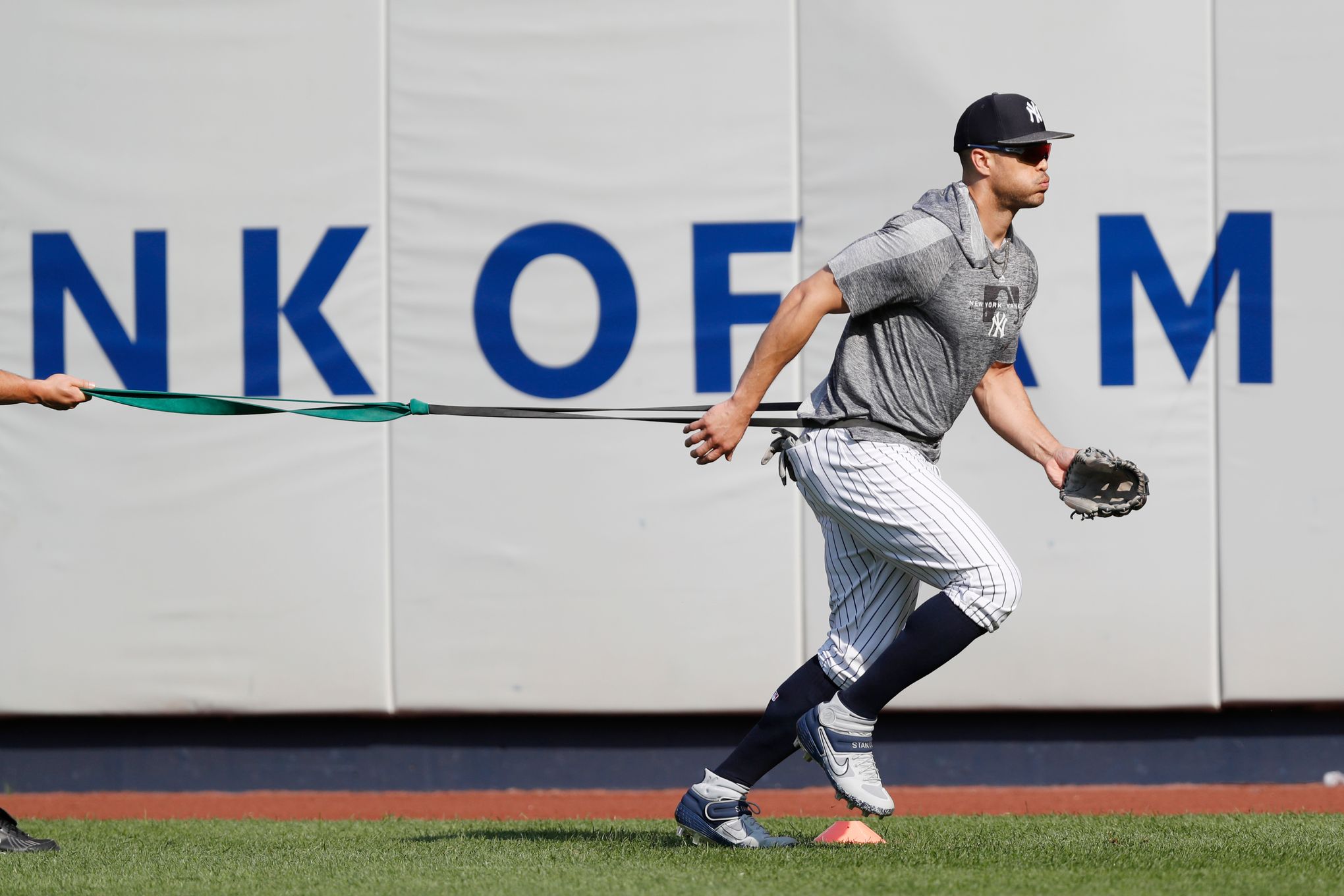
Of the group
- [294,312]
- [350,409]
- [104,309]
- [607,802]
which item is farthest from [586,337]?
[350,409]

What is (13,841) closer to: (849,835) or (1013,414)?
(849,835)

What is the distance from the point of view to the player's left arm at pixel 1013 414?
3979mm

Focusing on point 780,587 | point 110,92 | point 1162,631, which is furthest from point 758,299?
point 110,92

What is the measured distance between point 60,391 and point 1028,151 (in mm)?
2604

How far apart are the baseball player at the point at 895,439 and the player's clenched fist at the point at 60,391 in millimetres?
1650

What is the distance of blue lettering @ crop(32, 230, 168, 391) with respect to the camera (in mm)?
6172

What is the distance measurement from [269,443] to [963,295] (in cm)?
342

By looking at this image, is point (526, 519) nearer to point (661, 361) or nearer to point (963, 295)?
point (661, 361)

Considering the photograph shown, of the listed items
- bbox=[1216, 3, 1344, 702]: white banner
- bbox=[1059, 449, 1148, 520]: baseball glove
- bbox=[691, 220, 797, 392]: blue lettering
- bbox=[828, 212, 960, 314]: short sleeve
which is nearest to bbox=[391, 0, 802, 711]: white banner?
bbox=[691, 220, 797, 392]: blue lettering

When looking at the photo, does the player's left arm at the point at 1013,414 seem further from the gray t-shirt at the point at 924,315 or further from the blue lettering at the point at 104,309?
the blue lettering at the point at 104,309

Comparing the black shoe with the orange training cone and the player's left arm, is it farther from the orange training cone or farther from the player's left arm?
the player's left arm

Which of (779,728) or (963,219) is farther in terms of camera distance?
(779,728)

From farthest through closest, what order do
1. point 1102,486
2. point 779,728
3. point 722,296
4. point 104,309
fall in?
point 104,309 → point 722,296 → point 779,728 → point 1102,486

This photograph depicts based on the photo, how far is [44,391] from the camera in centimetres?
400
